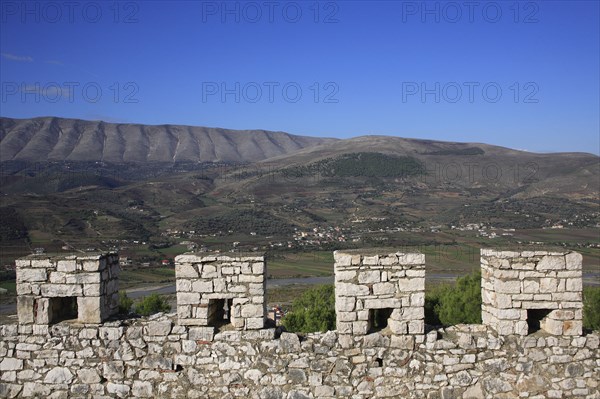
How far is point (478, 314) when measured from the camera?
784 inches

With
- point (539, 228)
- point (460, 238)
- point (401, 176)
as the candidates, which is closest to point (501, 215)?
point (539, 228)

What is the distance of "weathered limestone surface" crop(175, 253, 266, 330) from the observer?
23.3 ft

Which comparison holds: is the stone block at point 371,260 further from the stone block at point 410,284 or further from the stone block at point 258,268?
the stone block at point 258,268

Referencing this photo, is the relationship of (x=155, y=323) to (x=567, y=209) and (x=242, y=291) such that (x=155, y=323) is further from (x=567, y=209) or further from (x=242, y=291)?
(x=567, y=209)

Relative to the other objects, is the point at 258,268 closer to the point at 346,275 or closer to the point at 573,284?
the point at 346,275

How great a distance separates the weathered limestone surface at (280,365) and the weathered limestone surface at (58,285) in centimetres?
25

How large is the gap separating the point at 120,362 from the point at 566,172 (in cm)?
12943

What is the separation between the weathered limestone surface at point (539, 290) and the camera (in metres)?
7.09

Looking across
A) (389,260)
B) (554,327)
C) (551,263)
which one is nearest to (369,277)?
(389,260)

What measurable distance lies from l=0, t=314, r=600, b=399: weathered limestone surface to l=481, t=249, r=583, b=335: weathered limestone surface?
22 centimetres

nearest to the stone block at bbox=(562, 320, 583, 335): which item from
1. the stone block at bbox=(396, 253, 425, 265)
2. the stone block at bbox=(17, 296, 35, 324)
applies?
the stone block at bbox=(396, 253, 425, 265)

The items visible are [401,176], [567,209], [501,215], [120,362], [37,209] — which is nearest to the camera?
[120,362]

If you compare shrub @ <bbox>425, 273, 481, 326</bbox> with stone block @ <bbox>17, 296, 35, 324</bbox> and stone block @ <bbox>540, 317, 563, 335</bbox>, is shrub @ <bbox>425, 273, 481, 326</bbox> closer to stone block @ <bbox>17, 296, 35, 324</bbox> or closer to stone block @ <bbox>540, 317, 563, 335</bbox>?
stone block @ <bbox>540, 317, 563, 335</bbox>

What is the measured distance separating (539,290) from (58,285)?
709 centimetres
